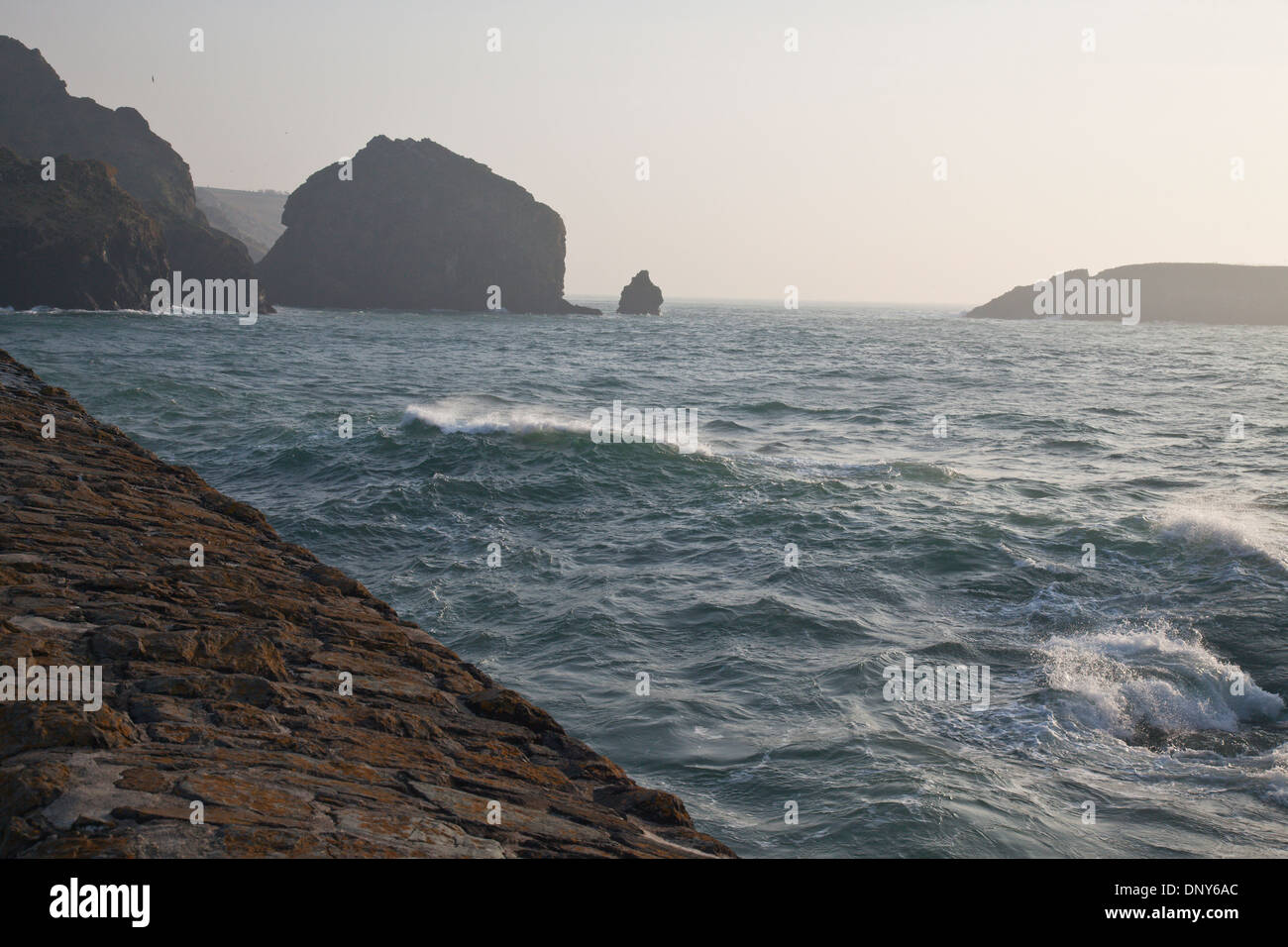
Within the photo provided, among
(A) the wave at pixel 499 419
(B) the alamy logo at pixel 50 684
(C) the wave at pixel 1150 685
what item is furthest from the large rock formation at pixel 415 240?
(B) the alamy logo at pixel 50 684

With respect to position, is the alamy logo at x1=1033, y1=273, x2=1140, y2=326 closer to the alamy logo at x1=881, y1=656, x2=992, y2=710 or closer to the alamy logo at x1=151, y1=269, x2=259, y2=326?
the alamy logo at x1=151, y1=269, x2=259, y2=326

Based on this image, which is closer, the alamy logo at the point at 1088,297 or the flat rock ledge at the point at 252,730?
the flat rock ledge at the point at 252,730

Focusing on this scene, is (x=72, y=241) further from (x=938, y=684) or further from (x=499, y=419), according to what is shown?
(x=938, y=684)

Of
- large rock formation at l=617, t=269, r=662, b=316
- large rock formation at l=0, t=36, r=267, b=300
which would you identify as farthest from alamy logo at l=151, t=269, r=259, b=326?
large rock formation at l=617, t=269, r=662, b=316

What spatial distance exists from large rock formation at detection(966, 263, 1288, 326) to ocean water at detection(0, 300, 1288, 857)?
5200 inches

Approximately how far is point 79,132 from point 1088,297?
160737mm

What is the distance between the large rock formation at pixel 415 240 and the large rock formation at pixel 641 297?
8.33 m

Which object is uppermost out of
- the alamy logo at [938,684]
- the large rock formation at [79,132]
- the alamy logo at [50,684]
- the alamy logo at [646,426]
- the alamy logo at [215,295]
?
the large rock formation at [79,132]

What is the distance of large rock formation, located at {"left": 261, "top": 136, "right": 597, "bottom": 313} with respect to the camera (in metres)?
121

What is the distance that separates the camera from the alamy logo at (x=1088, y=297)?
494 ft

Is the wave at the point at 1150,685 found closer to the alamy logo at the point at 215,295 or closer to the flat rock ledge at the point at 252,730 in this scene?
the flat rock ledge at the point at 252,730
